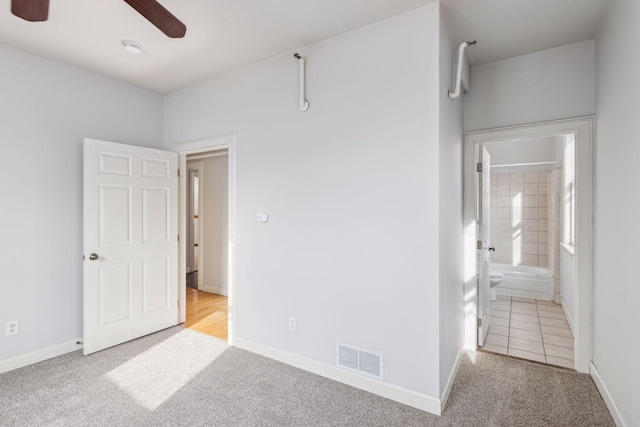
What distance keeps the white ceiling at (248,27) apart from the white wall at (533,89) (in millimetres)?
102

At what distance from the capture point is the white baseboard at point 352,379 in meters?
2.04

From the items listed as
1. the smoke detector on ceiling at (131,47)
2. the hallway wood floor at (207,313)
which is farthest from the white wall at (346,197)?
the smoke detector on ceiling at (131,47)

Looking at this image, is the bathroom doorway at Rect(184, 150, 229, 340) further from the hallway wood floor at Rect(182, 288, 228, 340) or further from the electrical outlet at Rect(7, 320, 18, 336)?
the electrical outlet at Rect(7, 320, 18, 336)

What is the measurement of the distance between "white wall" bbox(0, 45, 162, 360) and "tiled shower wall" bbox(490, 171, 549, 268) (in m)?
5.55

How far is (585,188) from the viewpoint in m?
2.46

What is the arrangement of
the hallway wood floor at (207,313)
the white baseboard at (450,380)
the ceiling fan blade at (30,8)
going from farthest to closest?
the hallway wood floor at (207,313)
the white baseboard at (450,380)
the ceiling fan blade at (30,8)

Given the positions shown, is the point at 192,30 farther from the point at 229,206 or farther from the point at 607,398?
the point at 607,398

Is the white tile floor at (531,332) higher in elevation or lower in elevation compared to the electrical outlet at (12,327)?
lower

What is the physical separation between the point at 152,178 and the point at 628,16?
3813 millimetres

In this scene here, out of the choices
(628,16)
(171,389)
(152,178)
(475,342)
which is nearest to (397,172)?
(628,16)

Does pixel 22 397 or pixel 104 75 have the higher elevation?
pixel 104 75

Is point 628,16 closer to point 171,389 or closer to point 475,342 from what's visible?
point 475,342

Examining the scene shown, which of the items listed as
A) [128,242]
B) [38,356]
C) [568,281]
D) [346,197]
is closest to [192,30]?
[346,197]

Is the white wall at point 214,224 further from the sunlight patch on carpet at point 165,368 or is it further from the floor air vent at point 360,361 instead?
the floor air vent at point 360,361
